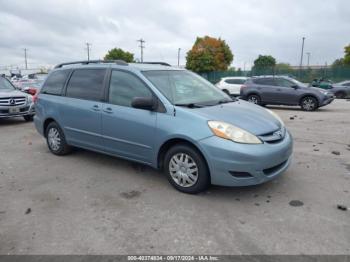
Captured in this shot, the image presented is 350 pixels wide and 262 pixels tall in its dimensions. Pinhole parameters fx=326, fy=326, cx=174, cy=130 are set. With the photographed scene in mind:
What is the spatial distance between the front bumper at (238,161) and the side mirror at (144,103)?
92 cm

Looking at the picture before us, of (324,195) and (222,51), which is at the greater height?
(222,51)

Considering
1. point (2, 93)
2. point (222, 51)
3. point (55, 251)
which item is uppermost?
point (222, 51)

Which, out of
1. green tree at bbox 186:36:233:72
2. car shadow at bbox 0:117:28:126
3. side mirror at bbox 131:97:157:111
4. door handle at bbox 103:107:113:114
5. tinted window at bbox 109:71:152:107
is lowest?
car shadow at bbox 0:117:28:126

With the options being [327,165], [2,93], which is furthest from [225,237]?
[2,93]

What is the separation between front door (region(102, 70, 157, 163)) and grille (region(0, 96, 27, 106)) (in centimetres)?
645

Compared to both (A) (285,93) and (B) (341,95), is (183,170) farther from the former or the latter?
(B) (341,95)

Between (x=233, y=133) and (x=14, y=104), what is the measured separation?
28.3 feet

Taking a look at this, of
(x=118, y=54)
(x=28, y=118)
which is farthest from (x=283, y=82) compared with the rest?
(x=118, y=54)

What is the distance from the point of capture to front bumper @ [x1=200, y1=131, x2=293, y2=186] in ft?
12.8

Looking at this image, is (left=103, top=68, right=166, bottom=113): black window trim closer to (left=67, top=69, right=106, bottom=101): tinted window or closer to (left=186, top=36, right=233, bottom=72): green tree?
(left=67, top=69, right=106, bottom=101): tinted window

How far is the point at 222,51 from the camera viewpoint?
61.5 meters

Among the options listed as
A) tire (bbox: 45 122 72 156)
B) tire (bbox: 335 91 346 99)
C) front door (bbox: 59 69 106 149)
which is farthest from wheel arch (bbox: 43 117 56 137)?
tire (bbox: 335 91 346 99)

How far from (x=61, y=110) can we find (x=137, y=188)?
2.35 metres

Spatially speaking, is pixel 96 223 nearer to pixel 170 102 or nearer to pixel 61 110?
pixel 170 102
